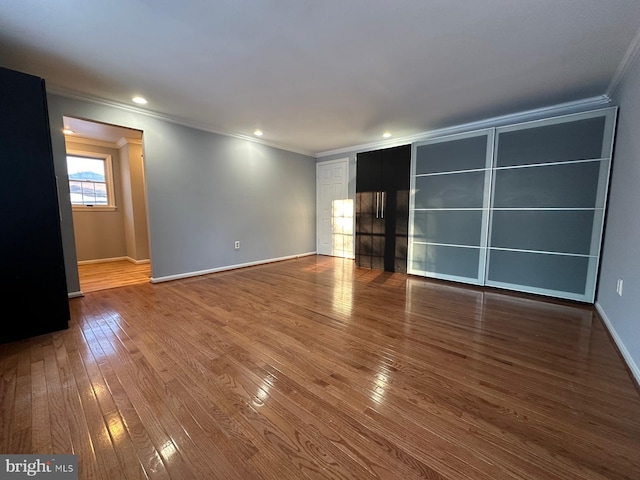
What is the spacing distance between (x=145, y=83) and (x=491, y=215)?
458cm

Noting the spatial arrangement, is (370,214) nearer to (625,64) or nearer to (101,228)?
(625,64)

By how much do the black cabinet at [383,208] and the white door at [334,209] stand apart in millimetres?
870

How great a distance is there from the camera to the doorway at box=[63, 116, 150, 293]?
16.4 ft

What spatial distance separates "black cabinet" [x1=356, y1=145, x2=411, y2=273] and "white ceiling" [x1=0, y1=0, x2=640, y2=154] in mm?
1054

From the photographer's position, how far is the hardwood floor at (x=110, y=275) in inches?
148

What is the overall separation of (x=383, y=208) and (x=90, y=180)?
5.91 meters

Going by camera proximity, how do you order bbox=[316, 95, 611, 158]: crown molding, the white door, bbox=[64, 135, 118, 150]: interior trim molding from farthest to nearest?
the white door → bbox=[64, 135, 118, 150]: interior trim molding → bbox=[316, 95, 611, 158]: crown molding

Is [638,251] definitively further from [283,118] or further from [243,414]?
[283,118]

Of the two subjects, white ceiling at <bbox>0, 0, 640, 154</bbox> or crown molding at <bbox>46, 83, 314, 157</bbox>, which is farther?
crown molding at <bbox>46, 83, 314, 157</bbox>

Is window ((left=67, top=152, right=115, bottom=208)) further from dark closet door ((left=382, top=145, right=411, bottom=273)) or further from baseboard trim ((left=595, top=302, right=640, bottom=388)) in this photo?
baseboard trim ((left=595, top=302, right=640, bottom=388))

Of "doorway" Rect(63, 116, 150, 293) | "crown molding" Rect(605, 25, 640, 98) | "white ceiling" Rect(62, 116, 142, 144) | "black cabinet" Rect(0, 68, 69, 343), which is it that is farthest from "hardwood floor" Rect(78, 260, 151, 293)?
"crown molding" Rect(605, 25, 640, 98)

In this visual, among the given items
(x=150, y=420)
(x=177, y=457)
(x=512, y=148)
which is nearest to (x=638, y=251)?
(x=512, y=148)

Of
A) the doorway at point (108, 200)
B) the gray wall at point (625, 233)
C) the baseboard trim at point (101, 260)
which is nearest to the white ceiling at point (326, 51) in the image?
the gray wall at point (625, 233)

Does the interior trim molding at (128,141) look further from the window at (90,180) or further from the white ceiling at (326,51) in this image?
the white ceiling at (326,51)
